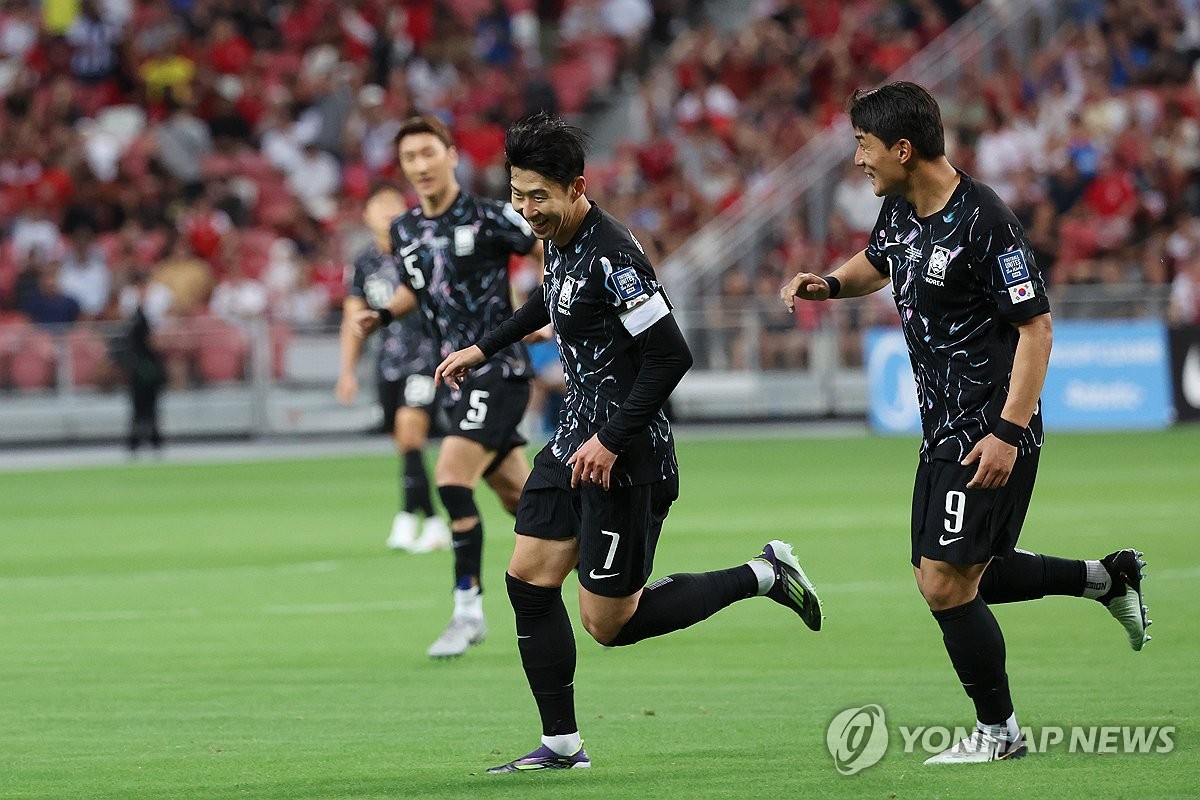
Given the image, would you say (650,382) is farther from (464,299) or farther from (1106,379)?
(1106,379)

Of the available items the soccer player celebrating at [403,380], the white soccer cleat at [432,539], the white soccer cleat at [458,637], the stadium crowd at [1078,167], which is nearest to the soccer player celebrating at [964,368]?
the white soccer cleat at [458,637]

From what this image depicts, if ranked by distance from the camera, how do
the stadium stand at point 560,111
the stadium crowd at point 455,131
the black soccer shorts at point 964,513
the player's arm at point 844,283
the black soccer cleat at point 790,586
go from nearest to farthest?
1. the black soccer shorts at point 964,513
2. the player's arm at point 844,283
3. the black soccer cleat at point 790,586
4. the stadium stand at point 560,111
5. the stadium crowd at point 455,131

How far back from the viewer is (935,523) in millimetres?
6453

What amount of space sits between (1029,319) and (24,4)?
98.1 ft

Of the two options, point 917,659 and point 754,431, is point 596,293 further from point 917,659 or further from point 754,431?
point 754,431

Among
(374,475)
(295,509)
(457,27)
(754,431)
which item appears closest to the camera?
(295,509)

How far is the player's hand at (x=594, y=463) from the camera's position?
6.48 meters

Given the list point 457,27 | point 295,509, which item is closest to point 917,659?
point 295,509

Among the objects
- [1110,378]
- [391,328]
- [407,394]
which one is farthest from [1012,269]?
[1110,378]

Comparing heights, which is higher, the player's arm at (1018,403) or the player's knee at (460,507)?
the player's arm at (1018,403)

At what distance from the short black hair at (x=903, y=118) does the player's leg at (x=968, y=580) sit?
1.06m

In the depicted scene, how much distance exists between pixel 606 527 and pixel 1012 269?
160cm

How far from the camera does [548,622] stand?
6766mm

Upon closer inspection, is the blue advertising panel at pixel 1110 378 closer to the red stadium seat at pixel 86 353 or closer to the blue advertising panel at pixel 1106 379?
the blue advertising panel at pixel 1106 379
